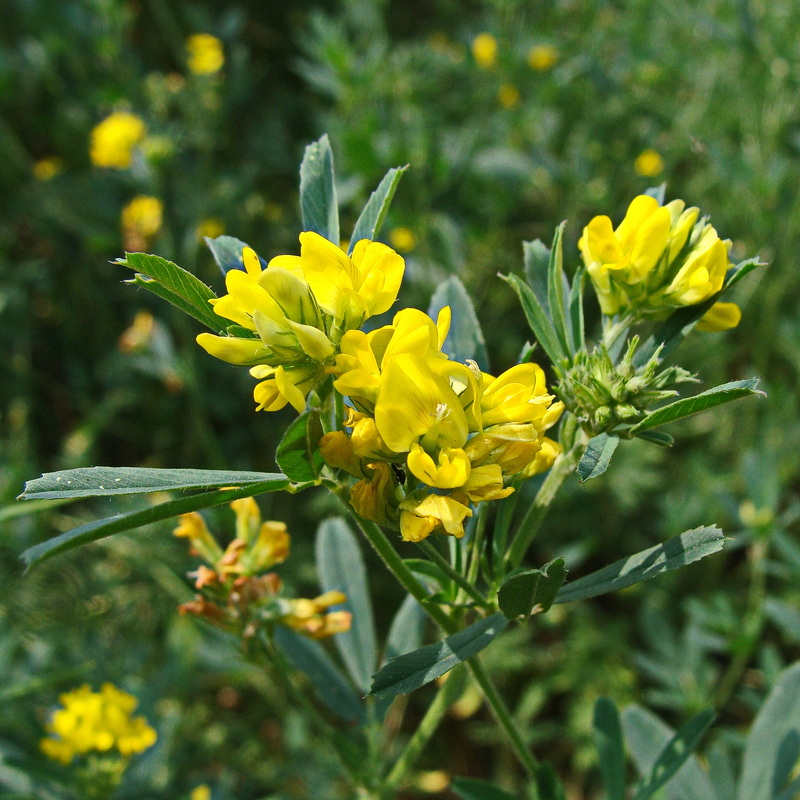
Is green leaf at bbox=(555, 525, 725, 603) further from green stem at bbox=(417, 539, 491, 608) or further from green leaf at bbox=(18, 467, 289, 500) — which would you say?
green leaf at bbox=(18, 467, 289, 500)

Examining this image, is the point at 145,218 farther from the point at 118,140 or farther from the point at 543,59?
the point at 543,59

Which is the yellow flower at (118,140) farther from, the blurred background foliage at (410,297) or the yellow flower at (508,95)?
the yellow flower at (508,95)

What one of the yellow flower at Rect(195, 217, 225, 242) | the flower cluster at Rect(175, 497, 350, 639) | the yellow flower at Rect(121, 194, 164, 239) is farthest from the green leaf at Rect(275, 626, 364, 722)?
the yellow flower at Rect(195, 217, 225, 242)

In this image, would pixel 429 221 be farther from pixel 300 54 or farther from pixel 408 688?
pixel 408 688

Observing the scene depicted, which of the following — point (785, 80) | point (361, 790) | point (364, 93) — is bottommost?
point (361, 790)

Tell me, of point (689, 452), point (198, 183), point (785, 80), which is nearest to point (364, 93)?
point (198, 183)

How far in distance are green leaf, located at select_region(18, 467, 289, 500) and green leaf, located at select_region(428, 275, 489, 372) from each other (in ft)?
1.29

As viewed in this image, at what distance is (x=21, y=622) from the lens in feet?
6.90

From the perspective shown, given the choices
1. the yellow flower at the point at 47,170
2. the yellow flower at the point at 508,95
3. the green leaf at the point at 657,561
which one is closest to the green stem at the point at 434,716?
the green leaf at the point at 657,561

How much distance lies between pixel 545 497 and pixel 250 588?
0.54 meters

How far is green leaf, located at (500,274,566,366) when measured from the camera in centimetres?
102

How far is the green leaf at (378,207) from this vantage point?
976 mm

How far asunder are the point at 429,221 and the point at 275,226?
0.76m

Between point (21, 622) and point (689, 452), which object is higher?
point (21, 622)
